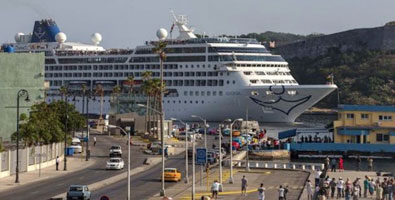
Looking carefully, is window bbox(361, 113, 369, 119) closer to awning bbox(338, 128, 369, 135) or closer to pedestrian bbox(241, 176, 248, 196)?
awning bbox(338, 128, 369, 135)

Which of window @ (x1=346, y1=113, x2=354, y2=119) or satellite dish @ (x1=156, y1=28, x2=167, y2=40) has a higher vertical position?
satellite dish @ (x1=156, y1=28, x2=167, y2=40)

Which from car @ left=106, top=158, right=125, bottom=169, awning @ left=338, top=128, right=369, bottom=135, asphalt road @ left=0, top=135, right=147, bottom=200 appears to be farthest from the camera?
awning @ left=338, top=128, right=369, bottom=135

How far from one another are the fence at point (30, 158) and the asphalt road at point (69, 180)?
289 centimetres

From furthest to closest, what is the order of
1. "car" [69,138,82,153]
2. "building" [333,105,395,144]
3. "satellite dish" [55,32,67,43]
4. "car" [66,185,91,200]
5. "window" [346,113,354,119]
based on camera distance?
"satellite dish" [55,32,67,43], "window" [346,113,354,119], "building" [333,105,395,144], "car" [69,138,82,153], "car" [66,185,91,200]

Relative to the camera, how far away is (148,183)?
191ft

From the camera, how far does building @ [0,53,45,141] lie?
3351 inches

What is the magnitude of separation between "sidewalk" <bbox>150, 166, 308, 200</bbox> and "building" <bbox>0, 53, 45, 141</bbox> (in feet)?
71.5

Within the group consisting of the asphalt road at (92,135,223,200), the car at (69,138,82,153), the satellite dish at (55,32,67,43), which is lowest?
the asphalt road at (92,135,223,200)

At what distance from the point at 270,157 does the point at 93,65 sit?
73075 mm

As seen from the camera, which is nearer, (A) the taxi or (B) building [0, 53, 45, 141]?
(A) the taxi

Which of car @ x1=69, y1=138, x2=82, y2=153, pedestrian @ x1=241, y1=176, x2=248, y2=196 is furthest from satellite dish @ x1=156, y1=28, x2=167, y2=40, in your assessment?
pedestrian @ x1=241, y1=176, x2=248, y2=196

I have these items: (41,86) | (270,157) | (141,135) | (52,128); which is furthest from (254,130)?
(52,128)

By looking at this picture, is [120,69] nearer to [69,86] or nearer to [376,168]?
[69,86]

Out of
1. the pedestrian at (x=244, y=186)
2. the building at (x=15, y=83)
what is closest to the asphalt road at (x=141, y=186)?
the pedestrian at (x=244, y=186)
